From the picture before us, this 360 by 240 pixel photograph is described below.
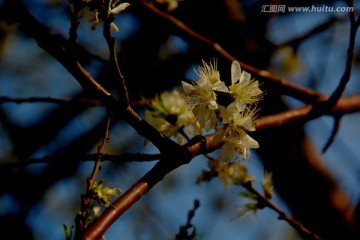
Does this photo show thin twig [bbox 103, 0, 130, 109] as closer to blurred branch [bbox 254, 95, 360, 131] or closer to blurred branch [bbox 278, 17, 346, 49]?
blurred branch [bbox 254, 95, 360, 131]

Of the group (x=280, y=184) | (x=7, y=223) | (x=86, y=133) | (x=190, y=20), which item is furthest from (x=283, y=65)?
(x=7, y=223)

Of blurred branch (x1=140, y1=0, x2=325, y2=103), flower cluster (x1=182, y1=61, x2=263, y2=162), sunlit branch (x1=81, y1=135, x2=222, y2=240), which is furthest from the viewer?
blurred branch (x1=140, y1=0, x2=325, y2=103)

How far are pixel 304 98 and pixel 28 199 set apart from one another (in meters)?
1.57

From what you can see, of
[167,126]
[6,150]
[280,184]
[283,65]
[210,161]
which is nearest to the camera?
[167,126]

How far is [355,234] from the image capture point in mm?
2006

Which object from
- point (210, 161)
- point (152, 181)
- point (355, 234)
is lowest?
point (355, 234)

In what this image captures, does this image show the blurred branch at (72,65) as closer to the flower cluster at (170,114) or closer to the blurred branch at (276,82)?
the flower cluster at (170,114)

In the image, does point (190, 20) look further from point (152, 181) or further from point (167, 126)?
point (152, 181)

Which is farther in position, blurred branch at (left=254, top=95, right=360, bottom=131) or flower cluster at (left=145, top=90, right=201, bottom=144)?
blurred branch at (left=254, top=95, right=360, bottom=131)

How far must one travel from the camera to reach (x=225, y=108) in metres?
1.08

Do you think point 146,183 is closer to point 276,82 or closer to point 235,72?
point 235,72

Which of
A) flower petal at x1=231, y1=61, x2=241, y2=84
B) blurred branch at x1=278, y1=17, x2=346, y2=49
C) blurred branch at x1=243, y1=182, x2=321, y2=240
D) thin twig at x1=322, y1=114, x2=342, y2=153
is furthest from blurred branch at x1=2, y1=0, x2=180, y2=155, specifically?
blurred branch at x1=278, y1=17, x2=346, y2=49

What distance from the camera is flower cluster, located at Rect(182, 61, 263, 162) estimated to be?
1.07 metres

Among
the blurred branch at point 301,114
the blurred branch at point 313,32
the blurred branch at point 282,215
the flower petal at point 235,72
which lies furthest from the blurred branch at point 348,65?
the blurred branch at point 313,32
